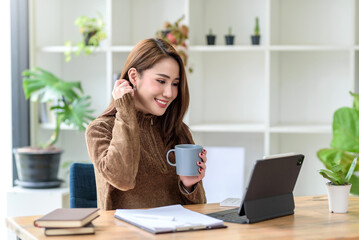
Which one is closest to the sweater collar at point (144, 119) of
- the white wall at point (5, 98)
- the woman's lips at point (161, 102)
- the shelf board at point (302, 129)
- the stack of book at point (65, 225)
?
the woman's lips at point (161, 102)

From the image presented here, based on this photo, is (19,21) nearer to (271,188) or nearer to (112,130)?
(112,130)

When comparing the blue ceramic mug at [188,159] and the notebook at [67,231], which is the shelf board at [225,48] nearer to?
the blue ceramic mug at [188,159]

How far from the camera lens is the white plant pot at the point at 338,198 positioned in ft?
6.12

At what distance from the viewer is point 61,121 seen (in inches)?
140

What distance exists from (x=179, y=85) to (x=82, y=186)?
1.93 feet

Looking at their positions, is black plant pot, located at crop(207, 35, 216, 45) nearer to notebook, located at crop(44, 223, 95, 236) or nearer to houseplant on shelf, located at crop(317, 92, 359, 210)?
A: houseplant on shelf, located at crop(317, 92, 359, 210)

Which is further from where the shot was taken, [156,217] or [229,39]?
[229,39]

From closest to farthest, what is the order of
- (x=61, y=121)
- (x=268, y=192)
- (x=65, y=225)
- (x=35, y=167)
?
(x=65, y=225) < (x=268, y=192) < (x=35, y=167) < (x=61, y=121)

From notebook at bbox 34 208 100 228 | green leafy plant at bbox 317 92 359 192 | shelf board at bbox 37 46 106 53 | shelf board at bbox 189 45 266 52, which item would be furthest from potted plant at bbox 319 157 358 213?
shelf board at bbox 37 46 106 53

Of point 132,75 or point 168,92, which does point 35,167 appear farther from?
point 168,92

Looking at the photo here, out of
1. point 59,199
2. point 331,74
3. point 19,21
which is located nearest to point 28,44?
point 19,21

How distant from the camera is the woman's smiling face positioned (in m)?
2.15

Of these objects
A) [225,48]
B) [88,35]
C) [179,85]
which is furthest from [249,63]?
[179,85]

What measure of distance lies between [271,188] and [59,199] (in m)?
1.91
